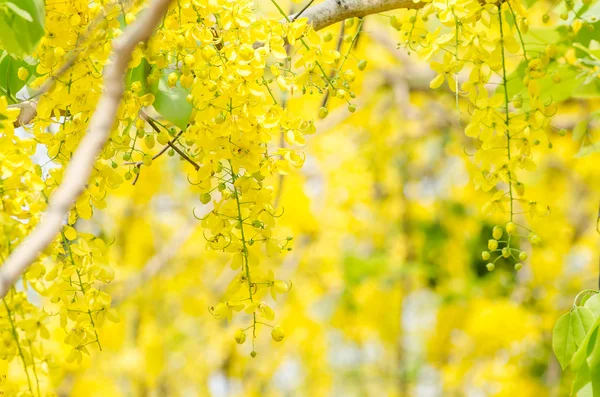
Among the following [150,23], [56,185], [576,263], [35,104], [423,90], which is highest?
[423,90]

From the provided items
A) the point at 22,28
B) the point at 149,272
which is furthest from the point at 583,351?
the point at 149,272

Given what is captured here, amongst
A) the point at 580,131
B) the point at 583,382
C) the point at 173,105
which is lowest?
the point at 583,382

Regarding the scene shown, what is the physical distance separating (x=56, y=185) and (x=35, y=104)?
11cm

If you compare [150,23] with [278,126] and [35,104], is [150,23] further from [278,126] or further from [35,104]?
[35,104]

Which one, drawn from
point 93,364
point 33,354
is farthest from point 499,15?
point 93,364

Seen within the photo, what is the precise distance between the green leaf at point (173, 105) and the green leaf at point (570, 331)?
0.46 metres

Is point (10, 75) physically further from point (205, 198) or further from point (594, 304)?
point (594, 304)

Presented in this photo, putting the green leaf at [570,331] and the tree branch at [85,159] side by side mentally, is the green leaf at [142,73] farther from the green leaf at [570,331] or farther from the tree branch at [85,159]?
the green leaf at [570,331]

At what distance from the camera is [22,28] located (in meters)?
0.65

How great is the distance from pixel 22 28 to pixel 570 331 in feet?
2.12

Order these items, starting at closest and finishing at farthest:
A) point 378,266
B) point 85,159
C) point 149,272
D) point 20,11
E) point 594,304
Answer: point 85,159, point 20,11, point 594,304, point 378,266, point 149,272

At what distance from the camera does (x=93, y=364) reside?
2787 millimetres

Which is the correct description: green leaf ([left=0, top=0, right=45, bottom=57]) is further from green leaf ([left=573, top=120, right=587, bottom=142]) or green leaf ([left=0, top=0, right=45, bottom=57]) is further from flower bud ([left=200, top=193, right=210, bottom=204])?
green leaf ([left=573, top=120, right=587, bottom=142])

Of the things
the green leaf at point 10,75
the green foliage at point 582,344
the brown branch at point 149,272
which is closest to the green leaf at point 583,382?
the green foliage at point 582,344
